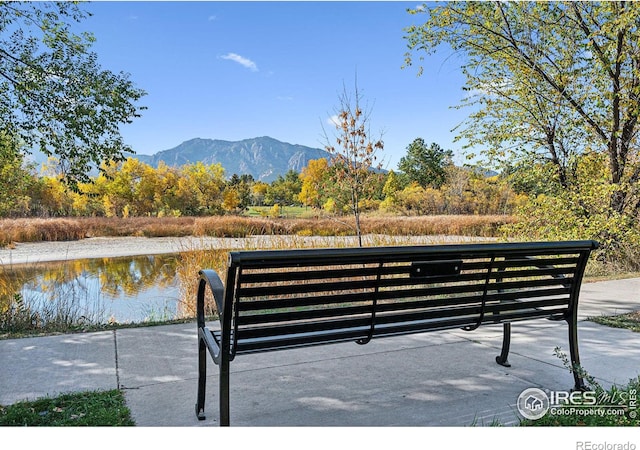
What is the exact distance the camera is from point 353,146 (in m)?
7.99

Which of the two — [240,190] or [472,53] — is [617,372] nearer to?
[472,53]

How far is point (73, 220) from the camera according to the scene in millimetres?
17641

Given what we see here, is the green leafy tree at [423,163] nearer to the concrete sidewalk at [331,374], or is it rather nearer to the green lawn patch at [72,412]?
the concrete sidewalk at [331,374]

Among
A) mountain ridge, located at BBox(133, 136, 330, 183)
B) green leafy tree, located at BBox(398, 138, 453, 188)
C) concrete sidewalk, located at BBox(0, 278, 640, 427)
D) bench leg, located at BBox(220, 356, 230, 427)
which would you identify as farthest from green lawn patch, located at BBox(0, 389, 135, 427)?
mountain ridge, located at BBox(133, 136, 330, 183)

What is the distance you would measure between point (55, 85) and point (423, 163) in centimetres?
3113

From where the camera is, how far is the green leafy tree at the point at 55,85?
15.8 ft

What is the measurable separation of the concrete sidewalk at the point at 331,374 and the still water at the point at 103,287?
5.31 ft

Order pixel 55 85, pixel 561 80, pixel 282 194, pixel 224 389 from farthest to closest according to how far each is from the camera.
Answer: pixel 282 194 < pixel 561 80 < pixel 55 85 < pixel 224 389

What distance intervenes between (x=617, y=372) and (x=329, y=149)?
5.98 m

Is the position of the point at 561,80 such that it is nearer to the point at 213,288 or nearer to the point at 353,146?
the point at 353,146

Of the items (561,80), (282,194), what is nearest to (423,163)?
(282,194)

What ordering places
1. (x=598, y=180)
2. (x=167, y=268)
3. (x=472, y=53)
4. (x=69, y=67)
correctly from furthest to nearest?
1. (x=167, y=268)
2. (x=472, y=53)
3. (x=598, y=180)
4. (x=69, y=67)

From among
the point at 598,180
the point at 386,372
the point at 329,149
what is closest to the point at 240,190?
the point at 329,149

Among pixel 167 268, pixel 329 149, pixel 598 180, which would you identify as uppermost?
pixel 329 149
